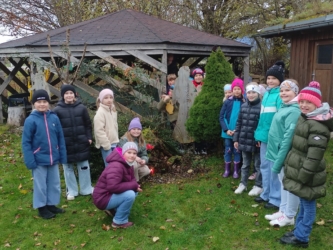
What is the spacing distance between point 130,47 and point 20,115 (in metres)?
4.93

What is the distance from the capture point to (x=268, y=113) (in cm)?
464

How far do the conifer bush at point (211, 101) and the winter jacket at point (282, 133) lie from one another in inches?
85.5

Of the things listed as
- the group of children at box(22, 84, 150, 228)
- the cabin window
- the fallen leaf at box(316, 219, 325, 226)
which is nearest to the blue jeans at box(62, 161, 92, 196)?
the group of children at box(22, 84, 150, 228)

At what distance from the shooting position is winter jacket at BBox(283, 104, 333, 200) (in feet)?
10.8

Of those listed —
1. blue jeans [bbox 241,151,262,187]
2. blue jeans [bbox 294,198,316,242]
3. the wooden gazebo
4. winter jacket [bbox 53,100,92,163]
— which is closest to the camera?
blue jeans [bbox 294,198,316,242]

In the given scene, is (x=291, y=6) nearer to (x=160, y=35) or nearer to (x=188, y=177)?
(x=160, y=35)

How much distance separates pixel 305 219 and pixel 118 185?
7.26ft

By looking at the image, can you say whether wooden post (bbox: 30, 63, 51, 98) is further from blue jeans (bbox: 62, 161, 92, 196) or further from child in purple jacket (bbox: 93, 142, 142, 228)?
child in purple jacket (bbox: 93, 142, 142, 228)

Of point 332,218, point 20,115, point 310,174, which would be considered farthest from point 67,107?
point 20,115

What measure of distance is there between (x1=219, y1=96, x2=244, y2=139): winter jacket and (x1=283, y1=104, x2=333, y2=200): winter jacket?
2118 millimetres

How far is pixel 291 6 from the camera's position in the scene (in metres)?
16.6

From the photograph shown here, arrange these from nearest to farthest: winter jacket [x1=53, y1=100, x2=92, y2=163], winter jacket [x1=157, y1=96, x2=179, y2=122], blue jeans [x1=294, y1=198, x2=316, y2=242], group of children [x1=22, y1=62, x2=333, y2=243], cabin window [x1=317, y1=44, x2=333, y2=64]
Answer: group of children [x1=22, y1=62, x2=333, y2=243]
blue jeans [x1=294, y1=198, x2=316, y2=242]
winter jacket [x1=53, y1=100, x2=92, y2=163]
winter jacket [x1=157, y1=96, x2=179, y2=122]
cabin window [x1=317, y1=44, x2=333, y2=64]

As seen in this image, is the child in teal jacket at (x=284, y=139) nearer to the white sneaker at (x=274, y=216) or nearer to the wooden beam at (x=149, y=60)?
the white sneaker at (x=274, y=216)

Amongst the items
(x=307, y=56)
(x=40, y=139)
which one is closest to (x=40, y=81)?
(x=40, y=139)
